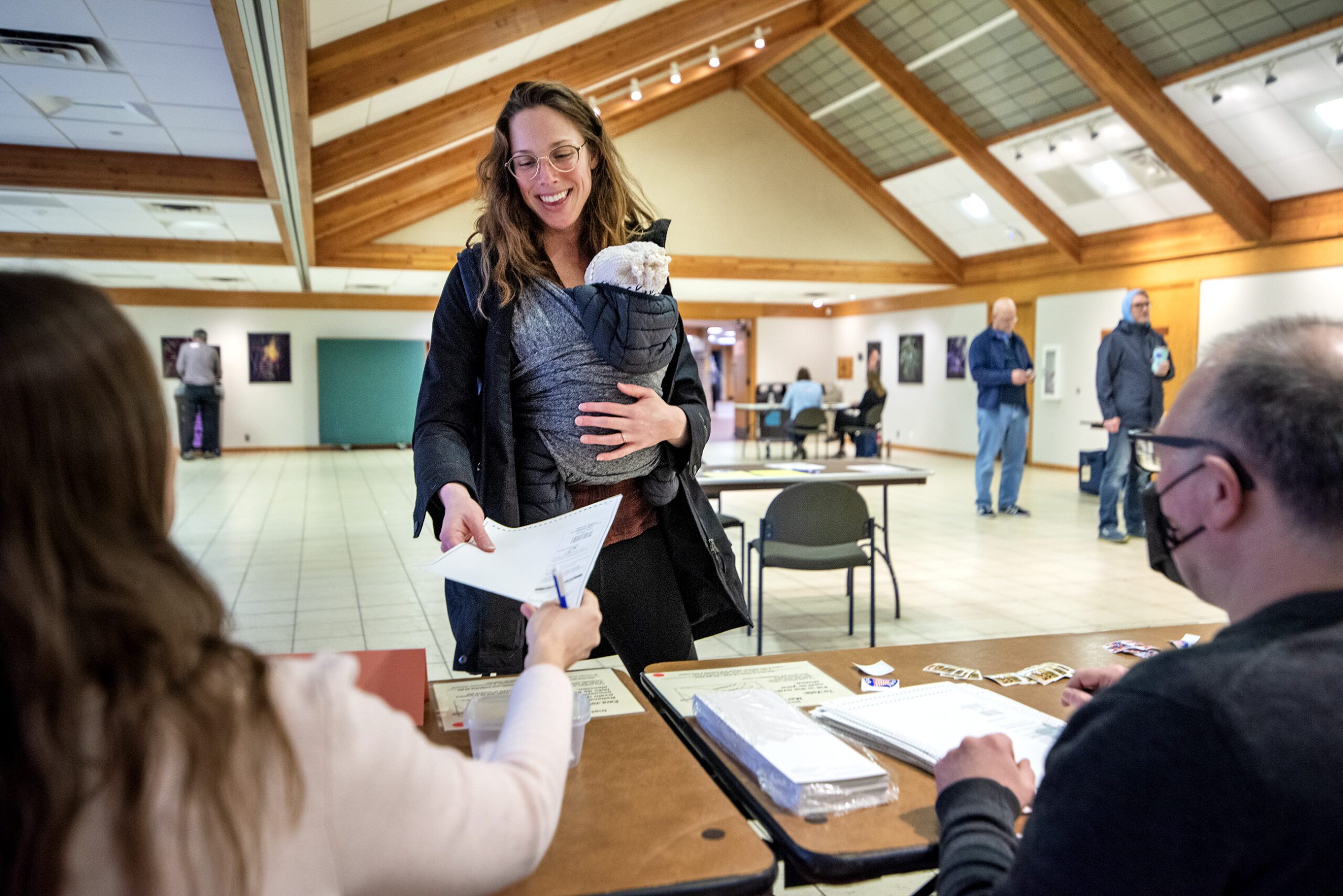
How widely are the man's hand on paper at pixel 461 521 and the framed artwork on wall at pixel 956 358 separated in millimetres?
14284

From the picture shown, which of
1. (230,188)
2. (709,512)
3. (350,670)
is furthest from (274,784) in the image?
(230,188)

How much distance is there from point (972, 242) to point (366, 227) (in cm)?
834

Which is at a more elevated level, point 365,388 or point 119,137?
point 119,137

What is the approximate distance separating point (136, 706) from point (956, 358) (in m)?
15.3

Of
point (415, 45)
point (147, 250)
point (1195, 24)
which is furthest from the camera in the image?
point (147, 250)

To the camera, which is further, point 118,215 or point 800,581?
point 118,215

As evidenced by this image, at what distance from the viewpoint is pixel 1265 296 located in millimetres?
9828

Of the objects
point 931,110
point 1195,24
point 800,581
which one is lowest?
point 800,581

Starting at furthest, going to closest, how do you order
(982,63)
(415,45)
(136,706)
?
(982,63) → (415,45) → (136,706)

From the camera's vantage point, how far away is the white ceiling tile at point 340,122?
688cm

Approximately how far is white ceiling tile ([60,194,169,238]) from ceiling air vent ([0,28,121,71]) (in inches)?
120

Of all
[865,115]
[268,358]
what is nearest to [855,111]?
[865,115]

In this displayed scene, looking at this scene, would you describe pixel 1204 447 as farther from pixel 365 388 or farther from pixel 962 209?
pixel 365 388

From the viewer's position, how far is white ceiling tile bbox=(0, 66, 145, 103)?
15.9 ft
